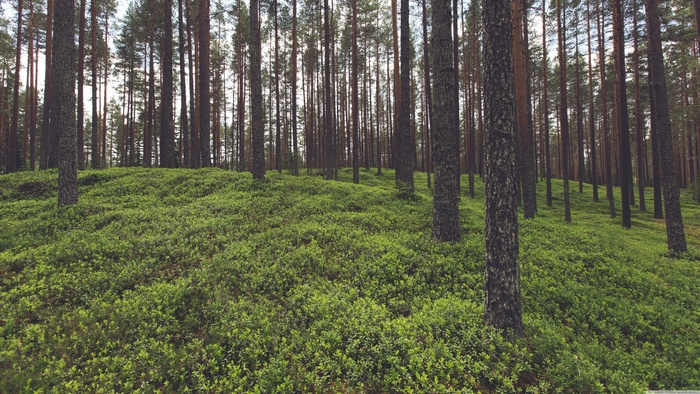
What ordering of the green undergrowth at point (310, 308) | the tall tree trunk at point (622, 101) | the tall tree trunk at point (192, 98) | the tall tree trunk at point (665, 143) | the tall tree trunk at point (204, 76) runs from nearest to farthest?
1. the green undergrowth at point (310, 308)
2. the tall tree trunk at point (665, 143)
3. the tall tree trunk at point (622, 101)
4. the tall tree trunk at point (204, 76)
5. the tall tree trunk at point (192, 98)

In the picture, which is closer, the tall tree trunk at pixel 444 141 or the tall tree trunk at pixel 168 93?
the tall tree trunk at pixel 444 141

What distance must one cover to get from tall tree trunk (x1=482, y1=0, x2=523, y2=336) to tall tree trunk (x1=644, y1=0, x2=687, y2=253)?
32.4ft

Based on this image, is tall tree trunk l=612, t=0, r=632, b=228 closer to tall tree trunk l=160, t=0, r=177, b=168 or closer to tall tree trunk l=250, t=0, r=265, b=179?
tall tree trunk l=250, t=0, r=265, b=179

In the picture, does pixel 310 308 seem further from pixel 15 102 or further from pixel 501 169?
pixel 15 102

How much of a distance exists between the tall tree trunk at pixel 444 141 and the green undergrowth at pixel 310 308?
698 mm

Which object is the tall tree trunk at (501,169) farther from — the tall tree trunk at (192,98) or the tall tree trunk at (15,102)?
the tall tree trunk at (15,102)

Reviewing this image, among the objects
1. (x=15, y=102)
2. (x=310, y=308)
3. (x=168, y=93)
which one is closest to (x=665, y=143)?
(x=310, y=308)

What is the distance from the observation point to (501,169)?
15.2 feet

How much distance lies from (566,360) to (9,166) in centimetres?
3466

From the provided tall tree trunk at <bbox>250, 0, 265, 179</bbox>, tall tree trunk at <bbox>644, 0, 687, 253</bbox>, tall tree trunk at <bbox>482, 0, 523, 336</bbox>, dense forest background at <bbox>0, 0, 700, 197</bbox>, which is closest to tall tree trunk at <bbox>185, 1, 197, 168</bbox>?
dense forest background at <bbox>0, 0, 700, 197</bbox>

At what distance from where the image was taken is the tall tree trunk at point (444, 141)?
7949 millimetres

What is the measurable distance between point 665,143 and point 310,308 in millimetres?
13688

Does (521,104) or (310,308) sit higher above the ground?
(521,104)

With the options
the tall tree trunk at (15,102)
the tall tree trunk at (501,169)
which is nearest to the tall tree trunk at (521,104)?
the tall tree trunk at (501,169)
